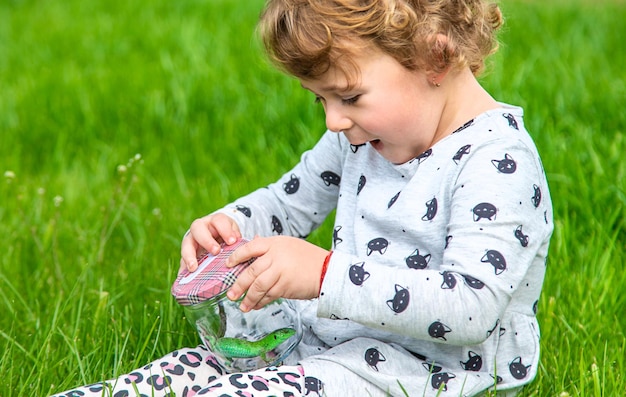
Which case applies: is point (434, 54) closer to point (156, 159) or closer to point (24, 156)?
point (156, 159)

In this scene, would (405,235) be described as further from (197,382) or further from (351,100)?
(197,382)

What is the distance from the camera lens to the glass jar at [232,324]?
1.81 meters

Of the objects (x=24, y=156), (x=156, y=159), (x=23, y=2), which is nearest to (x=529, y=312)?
(x=156, y=159)

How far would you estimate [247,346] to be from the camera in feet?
6.06

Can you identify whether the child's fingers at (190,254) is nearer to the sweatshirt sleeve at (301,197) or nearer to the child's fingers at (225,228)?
the child's fingers at (225,228)

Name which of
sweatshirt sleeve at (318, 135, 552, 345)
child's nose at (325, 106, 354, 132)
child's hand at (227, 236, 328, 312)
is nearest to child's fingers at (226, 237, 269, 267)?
child's hand at (227, 236, 328, 312)

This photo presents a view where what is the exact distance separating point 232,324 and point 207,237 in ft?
0.80

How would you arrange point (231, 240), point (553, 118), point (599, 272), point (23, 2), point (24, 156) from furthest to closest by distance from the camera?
1. point (23, 2)
2. point (24, 156)
3. point (553, 118)
4. point (599, 272)
5. point (231, 240)

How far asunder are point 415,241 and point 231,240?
0.41 metres

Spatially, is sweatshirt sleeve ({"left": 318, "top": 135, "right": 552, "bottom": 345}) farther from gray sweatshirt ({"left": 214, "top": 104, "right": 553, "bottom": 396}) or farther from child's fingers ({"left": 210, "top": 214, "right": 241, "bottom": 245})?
child's fingers ({"left": 210, "top": 214, "right": 241, "bottom": 245})

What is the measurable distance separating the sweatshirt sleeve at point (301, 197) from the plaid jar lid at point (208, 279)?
21cm

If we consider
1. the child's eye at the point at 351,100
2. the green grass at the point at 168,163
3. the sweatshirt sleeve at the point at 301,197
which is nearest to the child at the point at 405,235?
the child's eye at the point at 351,100

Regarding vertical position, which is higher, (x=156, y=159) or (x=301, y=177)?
(x=301, y=177)

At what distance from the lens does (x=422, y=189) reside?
184 cm
